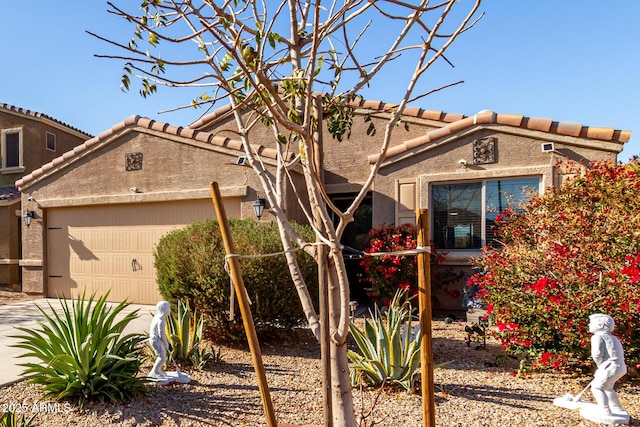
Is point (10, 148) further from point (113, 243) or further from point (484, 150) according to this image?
point (484, 150)

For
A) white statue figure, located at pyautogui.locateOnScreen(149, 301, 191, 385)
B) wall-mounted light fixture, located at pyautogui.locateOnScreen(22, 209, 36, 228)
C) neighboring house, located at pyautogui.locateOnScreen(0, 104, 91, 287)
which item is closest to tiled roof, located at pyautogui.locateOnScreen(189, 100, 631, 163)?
white statue figure, located at pyautogui.locateOnScreen(149, 301, 191, 385)

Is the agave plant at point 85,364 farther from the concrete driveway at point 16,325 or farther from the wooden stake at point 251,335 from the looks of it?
the wooden stake at point 251,335

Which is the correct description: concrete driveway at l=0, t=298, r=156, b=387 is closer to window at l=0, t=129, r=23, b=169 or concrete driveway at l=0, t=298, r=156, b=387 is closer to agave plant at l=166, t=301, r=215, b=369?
agave plant at l=166, t=301, r=215, b=369

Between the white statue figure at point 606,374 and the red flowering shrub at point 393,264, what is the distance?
3847 mm

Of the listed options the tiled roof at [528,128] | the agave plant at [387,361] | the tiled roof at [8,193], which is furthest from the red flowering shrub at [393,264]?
the tiled roof at [8,193]

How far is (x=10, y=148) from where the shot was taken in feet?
48.0

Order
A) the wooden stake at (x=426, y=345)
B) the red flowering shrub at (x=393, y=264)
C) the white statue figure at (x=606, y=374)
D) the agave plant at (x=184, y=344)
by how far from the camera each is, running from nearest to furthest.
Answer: the wooden stake at (x=426, y=345) → the white statue figure at (x=606, y=374) → the agave plant at (x=184, y=344) → the red flowering shrub at (x=393, y=264)

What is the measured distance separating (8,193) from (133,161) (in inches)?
260

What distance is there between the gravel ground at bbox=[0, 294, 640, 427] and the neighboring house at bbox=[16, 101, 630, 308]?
3644mm

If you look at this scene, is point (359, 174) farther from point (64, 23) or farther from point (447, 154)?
point (64, 23)

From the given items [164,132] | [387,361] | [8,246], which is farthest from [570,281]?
[8,246]

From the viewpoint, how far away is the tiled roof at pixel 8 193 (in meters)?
12.5

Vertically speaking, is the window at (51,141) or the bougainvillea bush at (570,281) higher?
the window at (51,141)

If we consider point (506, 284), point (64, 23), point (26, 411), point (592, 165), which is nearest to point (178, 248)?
point (26, 411)
